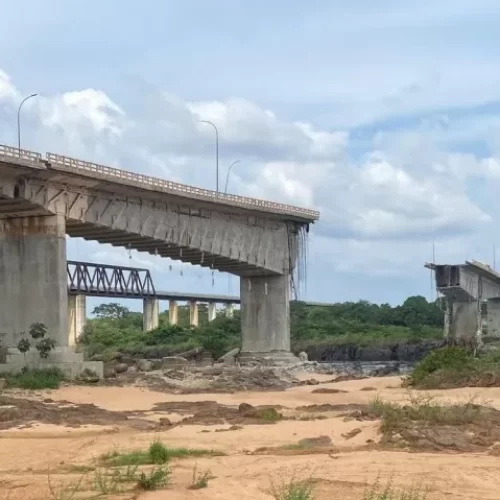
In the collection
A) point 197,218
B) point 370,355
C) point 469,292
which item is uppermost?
point 197,218

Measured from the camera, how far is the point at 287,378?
52.6m

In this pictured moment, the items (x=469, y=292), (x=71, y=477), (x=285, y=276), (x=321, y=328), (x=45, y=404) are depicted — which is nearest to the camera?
(x=71, y=477)

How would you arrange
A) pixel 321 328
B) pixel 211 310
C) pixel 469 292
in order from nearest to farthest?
pixel 469 292, pixel 321 328, pixel 211 310

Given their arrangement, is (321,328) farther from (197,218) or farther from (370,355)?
(197,218)

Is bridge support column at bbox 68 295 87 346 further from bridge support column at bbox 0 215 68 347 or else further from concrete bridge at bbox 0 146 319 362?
bridge support column at bbox 0 215 68 347

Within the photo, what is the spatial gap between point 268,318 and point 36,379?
104 feet

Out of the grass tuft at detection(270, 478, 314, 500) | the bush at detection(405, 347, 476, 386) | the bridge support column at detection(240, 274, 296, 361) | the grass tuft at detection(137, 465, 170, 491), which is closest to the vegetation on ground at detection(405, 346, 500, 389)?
the bush at detection(405, 347, 476, 386)

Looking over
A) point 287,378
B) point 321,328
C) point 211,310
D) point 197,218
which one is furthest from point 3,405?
point 211,310

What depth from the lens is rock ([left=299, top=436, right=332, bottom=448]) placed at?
18600 mm

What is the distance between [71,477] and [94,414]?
14.0 meters

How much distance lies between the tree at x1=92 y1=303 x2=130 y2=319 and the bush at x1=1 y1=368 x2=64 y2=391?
333 feet

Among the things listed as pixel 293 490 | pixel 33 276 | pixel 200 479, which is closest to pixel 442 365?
pixel 33 276

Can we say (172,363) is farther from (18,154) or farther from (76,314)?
(76,314)

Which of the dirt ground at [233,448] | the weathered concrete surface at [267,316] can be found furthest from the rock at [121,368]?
the dirt ground at [233,448]
